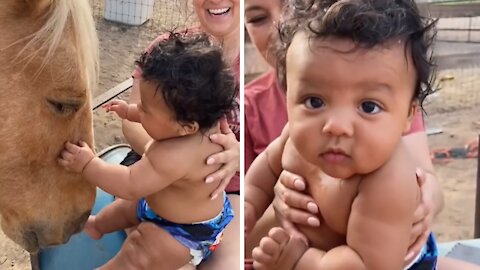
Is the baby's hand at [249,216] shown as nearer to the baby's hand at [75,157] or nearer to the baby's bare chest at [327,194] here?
the baby's bare chest at [327,194]

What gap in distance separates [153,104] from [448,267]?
0.61 metres

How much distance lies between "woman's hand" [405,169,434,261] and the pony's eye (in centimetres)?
62

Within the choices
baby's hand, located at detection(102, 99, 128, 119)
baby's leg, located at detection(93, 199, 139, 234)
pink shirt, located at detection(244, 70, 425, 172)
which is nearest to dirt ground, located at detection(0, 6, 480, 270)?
baby's hand, located at detection(102, 99, 128, 119)

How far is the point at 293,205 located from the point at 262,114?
0.18 metres

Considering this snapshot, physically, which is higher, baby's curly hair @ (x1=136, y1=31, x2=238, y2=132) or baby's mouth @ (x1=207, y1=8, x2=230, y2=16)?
baby's mouth @ (x1=207, y1=8, x2=230, y2=16)

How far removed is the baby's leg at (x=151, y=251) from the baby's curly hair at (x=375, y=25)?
435mm

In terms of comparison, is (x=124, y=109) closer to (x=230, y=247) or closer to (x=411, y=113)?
(x=230, y=247)

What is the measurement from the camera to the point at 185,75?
41.6 inches

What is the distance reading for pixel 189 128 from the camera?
1095mm

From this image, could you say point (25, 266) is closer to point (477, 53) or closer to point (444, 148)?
point (444, 148)

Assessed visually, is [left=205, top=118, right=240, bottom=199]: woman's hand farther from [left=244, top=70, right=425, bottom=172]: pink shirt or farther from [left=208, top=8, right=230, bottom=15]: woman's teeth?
[left=208, top=8, right=230, bottom=15]: woman's teeth

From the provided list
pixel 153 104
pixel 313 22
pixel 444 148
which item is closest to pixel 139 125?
pixel 153 104

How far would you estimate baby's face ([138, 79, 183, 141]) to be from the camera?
1078 millimetres

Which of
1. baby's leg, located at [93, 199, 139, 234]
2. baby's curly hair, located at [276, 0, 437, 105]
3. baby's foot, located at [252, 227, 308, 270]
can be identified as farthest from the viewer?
baby's leg, located at [93, 199, 139, 234]
